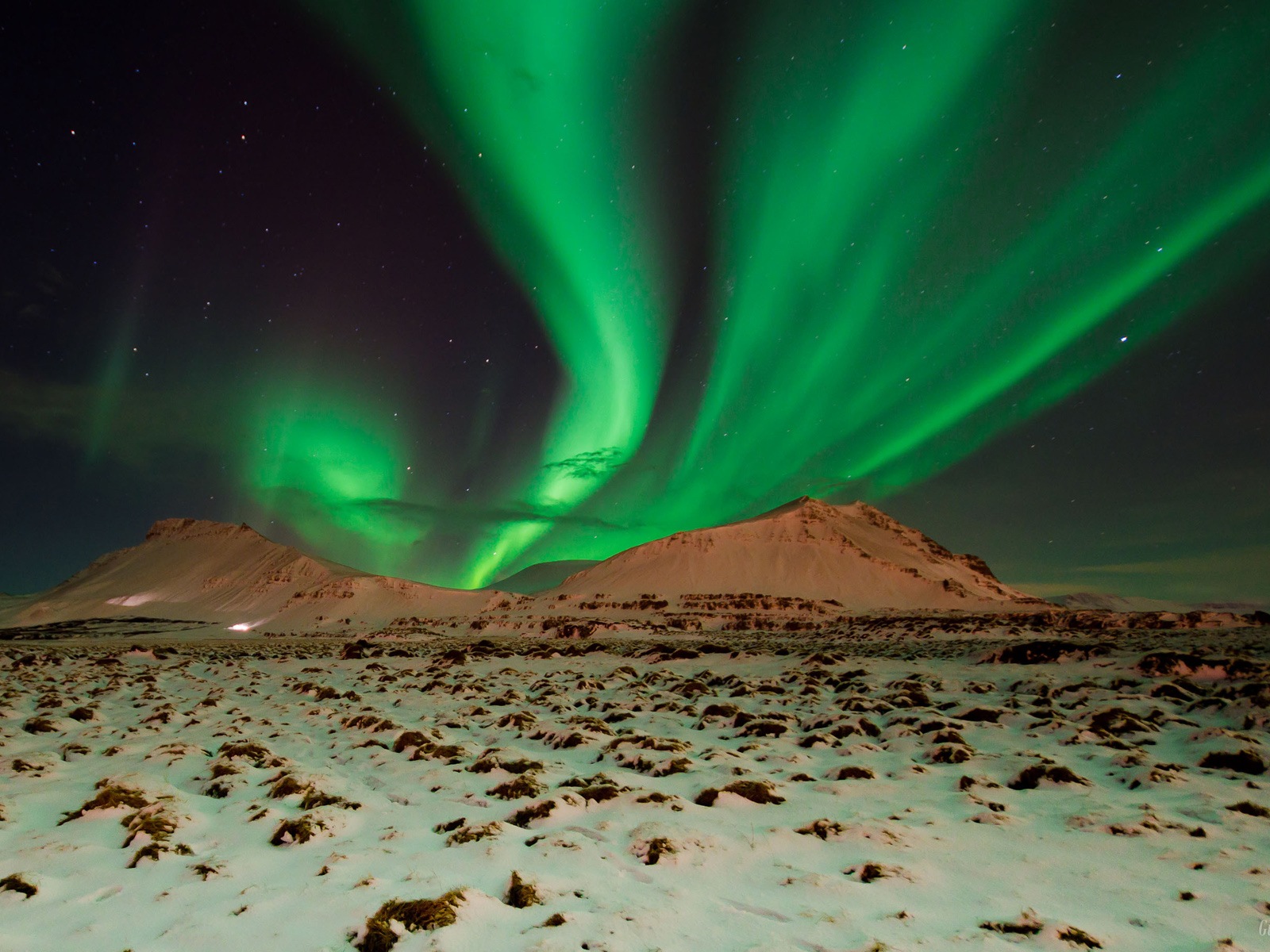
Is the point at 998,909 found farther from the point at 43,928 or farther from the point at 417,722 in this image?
the point at 417,722

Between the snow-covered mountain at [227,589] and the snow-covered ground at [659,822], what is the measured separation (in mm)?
75447

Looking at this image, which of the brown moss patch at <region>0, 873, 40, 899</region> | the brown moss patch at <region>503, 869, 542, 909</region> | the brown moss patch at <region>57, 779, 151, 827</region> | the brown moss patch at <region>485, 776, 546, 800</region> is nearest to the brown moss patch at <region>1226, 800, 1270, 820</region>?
the brown moss patch at <region>503, 869, 542, 909</region>

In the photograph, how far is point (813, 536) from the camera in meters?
128

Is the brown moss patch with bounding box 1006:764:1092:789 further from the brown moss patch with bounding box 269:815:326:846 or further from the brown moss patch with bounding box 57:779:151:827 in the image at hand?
the brown moss patch with bounding box 57:779:151:827

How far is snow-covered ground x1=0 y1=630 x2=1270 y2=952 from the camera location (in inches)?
159

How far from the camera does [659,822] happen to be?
5965 mm

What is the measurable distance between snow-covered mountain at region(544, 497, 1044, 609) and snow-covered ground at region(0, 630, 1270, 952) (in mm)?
92742

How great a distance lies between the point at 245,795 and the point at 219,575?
125 metres

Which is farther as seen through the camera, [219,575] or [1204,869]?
[219,575]

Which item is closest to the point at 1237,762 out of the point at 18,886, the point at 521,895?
the point at 521,895

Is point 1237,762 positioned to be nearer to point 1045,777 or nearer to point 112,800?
point 1045,777

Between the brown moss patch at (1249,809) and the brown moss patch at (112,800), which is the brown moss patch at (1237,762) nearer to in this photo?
the brown moss patch at (1249,809)

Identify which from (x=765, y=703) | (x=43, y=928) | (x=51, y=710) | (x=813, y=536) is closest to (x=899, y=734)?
(x=765, y=703)

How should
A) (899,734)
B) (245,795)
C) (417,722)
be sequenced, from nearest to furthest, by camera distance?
(245,795)
(899,734)
(417,722)
